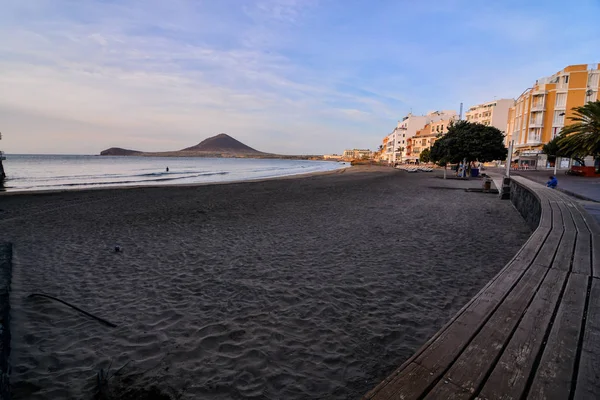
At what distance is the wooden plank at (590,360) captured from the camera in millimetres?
1977

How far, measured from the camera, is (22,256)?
23.5ft

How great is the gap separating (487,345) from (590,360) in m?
0.68

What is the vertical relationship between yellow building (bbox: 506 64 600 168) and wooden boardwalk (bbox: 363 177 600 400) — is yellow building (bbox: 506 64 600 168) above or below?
above

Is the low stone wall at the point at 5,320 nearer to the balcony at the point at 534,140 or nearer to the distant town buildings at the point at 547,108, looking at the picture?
the distant town buildings at the point at 547,108

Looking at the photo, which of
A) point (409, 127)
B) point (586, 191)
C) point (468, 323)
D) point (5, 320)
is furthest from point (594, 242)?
point (409, 127)

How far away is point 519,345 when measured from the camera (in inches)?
97.2

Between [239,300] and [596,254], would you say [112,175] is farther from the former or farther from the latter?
[596,254]

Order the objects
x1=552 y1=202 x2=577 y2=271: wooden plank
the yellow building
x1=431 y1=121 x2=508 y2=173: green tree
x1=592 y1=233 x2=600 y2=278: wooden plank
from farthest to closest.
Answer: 1. the yellow building
2. x1=431 y1=121 x2=508 y2=173: green tree
3. x1=552 y1=202 x2=577 y2=271: wooden plank
4. x1=592 y1=233 x2=600 y2=278: wooden plank

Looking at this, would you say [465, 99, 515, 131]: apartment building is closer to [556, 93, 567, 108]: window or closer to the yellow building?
the yellow building

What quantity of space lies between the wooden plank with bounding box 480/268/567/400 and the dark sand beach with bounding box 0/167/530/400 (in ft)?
4.21

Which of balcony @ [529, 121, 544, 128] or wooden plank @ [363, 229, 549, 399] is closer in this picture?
wooden plank @ [363, 229, 549, 399]

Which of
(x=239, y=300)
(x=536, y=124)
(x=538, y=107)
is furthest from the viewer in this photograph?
(x=536, y=124)

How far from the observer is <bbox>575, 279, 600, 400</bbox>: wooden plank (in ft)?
6.49

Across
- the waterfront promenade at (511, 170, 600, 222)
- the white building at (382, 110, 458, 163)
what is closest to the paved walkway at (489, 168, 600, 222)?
the waterfront promenade at (511, 170, 600, 222)
